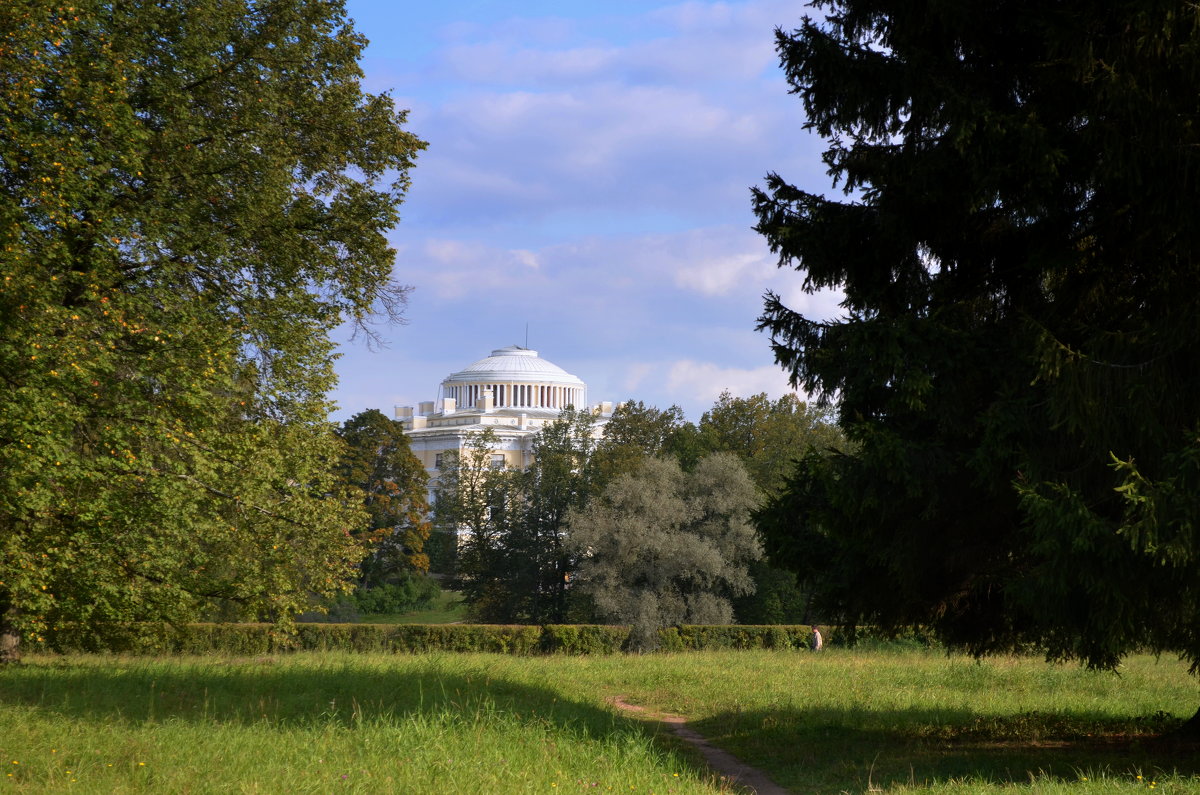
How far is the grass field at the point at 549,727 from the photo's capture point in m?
7.85

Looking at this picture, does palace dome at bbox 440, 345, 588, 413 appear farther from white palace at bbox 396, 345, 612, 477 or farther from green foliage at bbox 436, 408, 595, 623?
green foliage at bbox 436, 408, 595, 623

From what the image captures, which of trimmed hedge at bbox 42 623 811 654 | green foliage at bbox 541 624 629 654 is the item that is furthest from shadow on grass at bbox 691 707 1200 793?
green foliage at bbox 541 624 629 654

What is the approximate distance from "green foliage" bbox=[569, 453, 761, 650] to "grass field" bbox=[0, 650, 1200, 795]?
18126 mm

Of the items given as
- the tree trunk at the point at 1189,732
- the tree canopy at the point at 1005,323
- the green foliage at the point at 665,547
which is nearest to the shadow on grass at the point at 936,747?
the tree trunk at the point at 1189,732

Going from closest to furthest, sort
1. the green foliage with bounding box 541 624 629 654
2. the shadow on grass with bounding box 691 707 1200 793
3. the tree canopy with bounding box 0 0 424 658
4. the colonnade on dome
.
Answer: the shadow on grass with bounding box 691 707 1200 793 < the tree canopy with bounding box 0 0 424 658 < the green foliage with bounding box 541 624 629 654 < the colonnade on dome

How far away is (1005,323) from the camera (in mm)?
10055

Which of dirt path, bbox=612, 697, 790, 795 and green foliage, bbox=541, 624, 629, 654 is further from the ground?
dirt path, bbox=612, 697, 790, 795

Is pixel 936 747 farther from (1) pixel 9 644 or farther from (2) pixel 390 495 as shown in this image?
(2) pixel 390 495

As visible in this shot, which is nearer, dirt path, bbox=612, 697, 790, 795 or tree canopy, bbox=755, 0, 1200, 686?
tree canopy, bbox=755, 0, 1200, 686

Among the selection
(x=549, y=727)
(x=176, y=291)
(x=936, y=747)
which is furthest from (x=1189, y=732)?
(x=176, y=291)

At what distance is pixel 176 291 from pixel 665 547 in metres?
25.2

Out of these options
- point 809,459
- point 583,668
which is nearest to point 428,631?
point 583,668

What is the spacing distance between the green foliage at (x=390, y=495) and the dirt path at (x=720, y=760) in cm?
3589

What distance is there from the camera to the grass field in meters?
7.85
